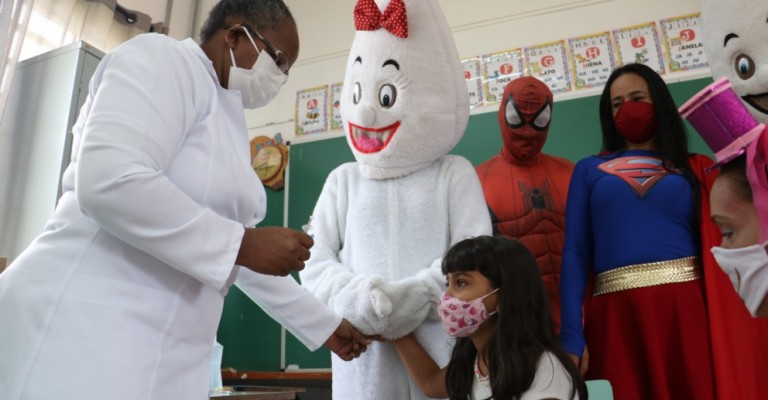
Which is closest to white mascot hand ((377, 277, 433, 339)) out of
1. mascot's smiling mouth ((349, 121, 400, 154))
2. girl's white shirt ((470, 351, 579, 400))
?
girl's white shirt ((470, 351, 579, 400))

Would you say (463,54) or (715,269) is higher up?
(463,54)

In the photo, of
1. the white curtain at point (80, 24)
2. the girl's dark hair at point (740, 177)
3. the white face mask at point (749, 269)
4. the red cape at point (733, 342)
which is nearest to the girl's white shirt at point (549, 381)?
the red cape at point (733, 342)

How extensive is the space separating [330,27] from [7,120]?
6.23 ft

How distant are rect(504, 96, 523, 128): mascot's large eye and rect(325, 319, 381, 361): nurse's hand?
0.91 meters

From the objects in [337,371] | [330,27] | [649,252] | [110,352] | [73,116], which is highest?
[330,27]

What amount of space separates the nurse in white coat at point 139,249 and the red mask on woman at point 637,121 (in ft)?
3.54

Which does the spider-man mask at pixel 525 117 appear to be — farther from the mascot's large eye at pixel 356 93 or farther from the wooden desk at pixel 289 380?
the wooden desk at pixel 289 380

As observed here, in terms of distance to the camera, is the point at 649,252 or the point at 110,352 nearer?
the point at 110,352

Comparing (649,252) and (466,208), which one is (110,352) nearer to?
(466,208)

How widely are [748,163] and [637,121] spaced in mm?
863

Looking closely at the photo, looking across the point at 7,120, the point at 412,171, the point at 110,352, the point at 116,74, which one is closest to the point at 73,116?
the point at 7,120

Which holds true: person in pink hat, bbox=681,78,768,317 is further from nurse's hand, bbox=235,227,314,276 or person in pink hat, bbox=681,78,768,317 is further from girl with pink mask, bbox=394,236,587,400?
nurse's hand, bbox=235,227,314,276

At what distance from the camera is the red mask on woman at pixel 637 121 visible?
165 centimetres

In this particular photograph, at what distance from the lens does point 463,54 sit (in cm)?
327
